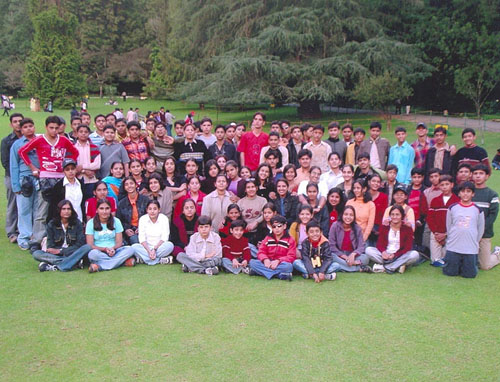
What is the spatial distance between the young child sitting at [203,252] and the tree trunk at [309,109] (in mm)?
22146

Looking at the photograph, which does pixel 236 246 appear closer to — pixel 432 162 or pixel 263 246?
pixel 263 246

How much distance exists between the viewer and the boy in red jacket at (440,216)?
244 inches

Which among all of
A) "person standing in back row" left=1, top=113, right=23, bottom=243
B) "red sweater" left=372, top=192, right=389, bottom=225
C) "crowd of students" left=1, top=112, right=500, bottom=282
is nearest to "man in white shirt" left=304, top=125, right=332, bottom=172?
"crowd of students" left=1, top=112, right=500, bottom=282

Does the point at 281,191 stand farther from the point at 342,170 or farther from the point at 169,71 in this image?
the point at 169,71

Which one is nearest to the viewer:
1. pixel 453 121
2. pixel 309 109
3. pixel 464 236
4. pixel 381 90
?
pixel 464 236

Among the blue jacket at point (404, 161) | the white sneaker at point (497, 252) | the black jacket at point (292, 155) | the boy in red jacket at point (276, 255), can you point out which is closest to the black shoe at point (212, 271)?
the boy in red jacket at point (276, 255)

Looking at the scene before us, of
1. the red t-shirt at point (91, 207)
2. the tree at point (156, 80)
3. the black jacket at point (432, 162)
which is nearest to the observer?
the red t-shirt at point (91, 207)

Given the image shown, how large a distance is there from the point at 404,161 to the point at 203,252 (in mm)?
3499

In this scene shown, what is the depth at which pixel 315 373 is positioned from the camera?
3.47 metres

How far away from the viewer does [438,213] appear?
6234 millimetres

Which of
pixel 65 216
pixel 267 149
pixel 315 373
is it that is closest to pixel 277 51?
pixel 267 149

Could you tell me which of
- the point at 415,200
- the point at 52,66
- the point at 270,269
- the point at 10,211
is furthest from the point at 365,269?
the point at 52,66

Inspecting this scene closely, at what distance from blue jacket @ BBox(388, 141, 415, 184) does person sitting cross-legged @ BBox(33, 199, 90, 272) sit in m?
4.68

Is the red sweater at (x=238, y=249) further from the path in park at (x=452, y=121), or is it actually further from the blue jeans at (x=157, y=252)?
the path in park at (x=452, y=121)
